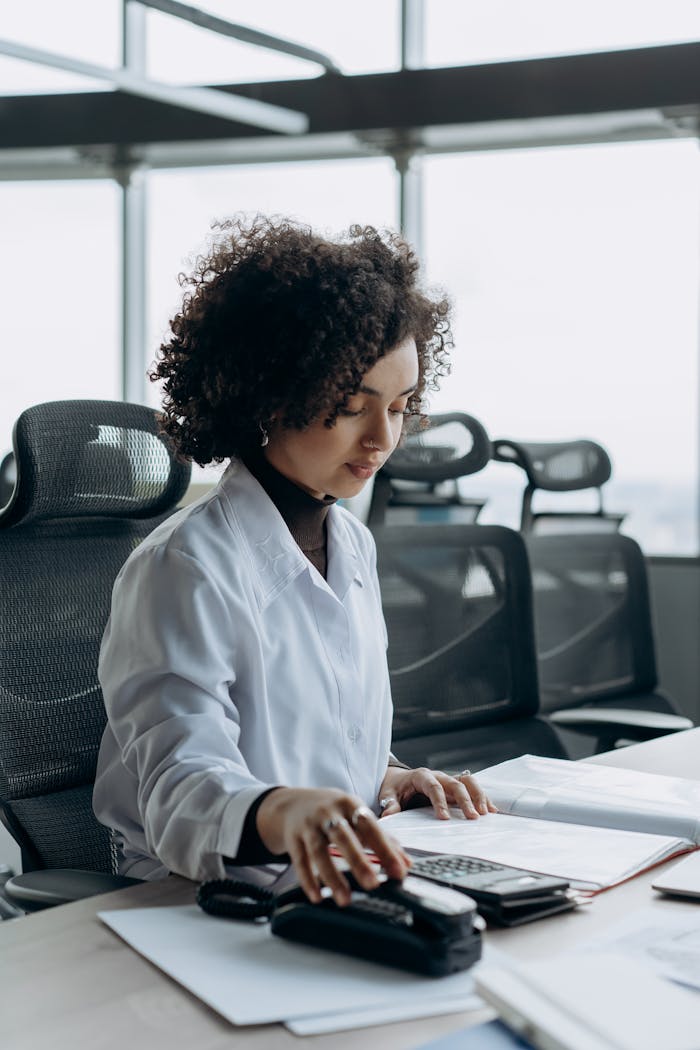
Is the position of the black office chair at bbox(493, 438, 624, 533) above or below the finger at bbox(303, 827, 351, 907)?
above

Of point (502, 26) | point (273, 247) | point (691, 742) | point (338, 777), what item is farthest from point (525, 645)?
point (502, 26)

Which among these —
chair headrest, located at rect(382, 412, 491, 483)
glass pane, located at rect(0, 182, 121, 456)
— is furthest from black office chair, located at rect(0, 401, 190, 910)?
glass pane, located at rect(0, 182, 121, 456)

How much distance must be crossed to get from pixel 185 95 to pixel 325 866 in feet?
11.7

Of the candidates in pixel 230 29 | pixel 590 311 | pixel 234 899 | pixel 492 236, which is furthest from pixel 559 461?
pixel 234 899

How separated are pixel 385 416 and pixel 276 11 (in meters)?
3.63

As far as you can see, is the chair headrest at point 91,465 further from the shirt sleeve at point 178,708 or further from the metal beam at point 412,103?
the metal beam at point 412,103

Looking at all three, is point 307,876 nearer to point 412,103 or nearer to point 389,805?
point 389,805

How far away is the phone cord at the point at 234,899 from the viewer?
96 cm

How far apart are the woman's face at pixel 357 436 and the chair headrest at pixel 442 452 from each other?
107 centimetres

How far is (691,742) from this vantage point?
5.86 feet

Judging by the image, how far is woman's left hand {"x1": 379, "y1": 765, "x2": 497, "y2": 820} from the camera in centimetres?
128

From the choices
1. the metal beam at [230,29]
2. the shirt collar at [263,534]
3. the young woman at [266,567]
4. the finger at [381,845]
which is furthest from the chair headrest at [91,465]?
the metal beam at [230,29]

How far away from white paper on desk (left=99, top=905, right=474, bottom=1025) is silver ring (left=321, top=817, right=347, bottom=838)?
0.09 meters

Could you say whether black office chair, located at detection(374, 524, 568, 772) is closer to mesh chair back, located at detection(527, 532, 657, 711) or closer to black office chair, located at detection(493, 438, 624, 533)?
mesh chair back, located at detection(527, 532, 657, 711)
